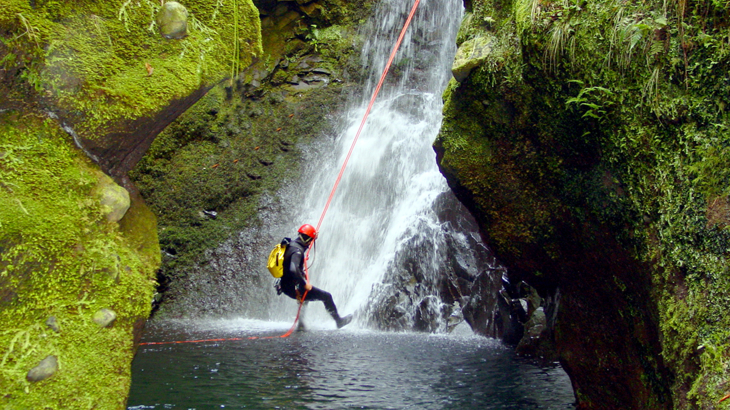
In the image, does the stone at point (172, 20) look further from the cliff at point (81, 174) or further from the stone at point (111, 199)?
the stone at point (111, 199)

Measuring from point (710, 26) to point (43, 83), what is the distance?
4.13 meters

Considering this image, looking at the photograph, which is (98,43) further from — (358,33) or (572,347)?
(358,33)

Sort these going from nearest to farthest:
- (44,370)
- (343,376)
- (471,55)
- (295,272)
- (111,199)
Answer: (44,370)
(111,199)
(471,55)
(343,376)
(295,272)

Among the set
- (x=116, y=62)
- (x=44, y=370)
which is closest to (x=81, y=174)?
(x=116, y=62)

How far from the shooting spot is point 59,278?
284 cm

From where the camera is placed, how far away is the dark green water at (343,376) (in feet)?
16.3

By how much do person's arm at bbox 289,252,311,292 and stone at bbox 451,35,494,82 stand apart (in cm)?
328

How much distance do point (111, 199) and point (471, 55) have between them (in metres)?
3.69

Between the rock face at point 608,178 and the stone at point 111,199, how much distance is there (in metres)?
3.38

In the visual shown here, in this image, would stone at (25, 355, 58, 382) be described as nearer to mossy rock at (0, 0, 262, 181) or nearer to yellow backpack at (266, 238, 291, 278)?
mossy rock at (0, 0, 262, 181)

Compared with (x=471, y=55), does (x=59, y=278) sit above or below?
below

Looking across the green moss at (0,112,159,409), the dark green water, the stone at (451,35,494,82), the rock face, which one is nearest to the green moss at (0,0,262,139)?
the green moss at (0,112,159,409)

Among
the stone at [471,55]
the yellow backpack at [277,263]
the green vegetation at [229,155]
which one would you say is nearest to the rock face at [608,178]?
the stone at [471,55]

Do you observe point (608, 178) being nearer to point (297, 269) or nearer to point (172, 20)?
point (172, 20)
